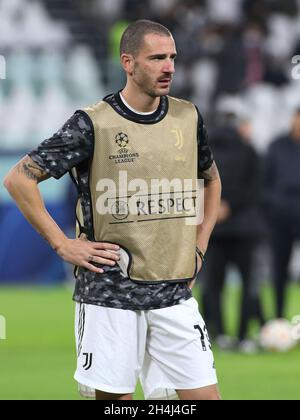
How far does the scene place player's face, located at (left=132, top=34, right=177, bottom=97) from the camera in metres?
6.07

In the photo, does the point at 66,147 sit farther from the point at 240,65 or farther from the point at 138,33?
the point at 240,65

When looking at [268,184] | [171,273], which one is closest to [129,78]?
[171,273]

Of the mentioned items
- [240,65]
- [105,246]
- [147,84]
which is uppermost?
[240,65]

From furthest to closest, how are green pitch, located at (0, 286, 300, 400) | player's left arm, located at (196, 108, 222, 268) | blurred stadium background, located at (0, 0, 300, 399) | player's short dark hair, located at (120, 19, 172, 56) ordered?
blurred stadium background, located at (0, 0, 300, 399)
green pitch, located at (0, 286, 300, 400)
player's left arm, located at (196, 108, 222, 268)
player's short dark hair, located at (120, 19, 172, 56)

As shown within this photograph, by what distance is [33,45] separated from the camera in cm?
1939

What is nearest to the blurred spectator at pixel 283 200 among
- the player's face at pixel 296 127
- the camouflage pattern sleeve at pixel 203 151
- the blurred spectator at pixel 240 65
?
the player's face at pixel 296 127

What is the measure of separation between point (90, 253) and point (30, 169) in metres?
0.50

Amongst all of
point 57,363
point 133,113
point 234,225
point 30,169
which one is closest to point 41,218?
point 30,169

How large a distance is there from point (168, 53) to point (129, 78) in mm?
248

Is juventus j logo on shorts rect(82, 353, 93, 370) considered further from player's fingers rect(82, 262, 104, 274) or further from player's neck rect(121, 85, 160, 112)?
player's neck rect(121, 85, 160, 112)

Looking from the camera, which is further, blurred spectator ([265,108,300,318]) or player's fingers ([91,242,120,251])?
blurred spectator ([265,108,300,318])

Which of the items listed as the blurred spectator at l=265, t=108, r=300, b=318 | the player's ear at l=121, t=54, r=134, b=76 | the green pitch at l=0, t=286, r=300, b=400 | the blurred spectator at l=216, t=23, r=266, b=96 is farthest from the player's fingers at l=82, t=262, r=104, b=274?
the blurred spectator at l=216, t=23, r=266, b=96

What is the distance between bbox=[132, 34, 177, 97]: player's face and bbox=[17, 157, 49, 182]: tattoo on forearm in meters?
0.66

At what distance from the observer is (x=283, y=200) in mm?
12641
